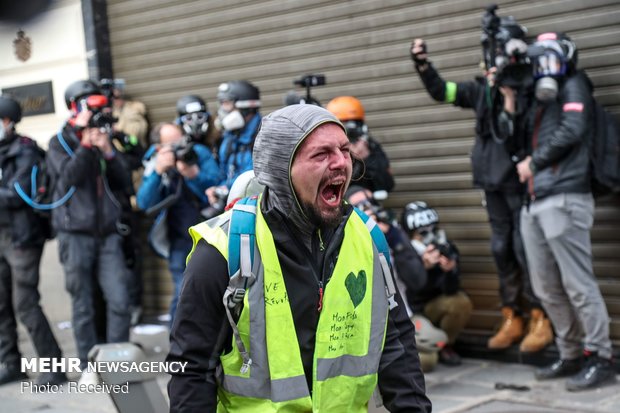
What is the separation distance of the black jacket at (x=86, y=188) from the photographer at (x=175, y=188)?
270mm

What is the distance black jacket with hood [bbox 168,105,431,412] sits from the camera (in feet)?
9.14

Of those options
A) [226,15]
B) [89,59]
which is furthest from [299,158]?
[89,59]

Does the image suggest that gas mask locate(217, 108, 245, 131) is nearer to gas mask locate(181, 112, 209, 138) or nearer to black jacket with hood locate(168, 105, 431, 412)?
gas mask locate(181, 112, 209, 138)

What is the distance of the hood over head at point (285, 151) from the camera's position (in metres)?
2.82

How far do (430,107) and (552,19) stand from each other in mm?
1210

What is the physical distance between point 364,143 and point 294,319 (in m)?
3.99

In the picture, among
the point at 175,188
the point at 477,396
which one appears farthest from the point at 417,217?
the point at 175,188

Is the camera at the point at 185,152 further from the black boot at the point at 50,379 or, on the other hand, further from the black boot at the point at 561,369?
the black boot at the point at 561,369

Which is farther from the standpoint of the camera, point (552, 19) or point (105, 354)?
point (552, 19)

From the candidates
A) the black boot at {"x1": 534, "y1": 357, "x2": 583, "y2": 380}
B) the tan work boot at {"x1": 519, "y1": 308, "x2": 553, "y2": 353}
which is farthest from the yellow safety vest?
the tan work boot at {"x1": 519, "y1": 308, "x2": 553, "y2": 353}

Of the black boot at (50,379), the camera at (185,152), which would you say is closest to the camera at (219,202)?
the camera at (185,152)

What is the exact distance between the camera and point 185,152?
23.1 ft

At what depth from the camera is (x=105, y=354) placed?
11.2ft

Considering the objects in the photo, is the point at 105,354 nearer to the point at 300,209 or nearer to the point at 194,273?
the point at 194,273
